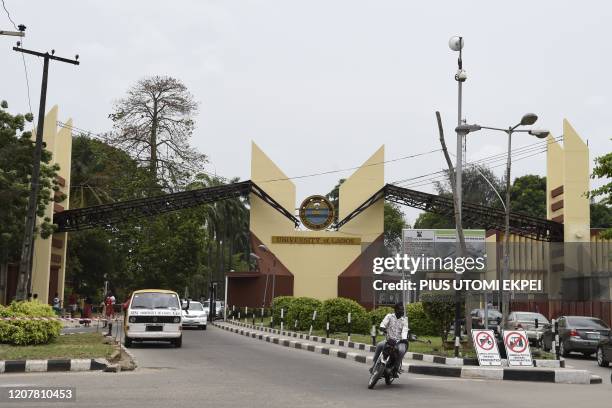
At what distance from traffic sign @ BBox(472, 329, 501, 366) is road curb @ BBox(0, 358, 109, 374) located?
8.23 meters

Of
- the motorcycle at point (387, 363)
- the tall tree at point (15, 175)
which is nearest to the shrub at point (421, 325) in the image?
the motorcycle at point (387, 363)

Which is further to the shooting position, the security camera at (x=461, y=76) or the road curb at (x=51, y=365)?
the security camera at (x=461, y=76)

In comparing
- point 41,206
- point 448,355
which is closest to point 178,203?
point 41,206

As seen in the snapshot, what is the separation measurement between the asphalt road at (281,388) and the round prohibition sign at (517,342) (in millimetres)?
2453

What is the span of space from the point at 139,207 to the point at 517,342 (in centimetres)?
3082

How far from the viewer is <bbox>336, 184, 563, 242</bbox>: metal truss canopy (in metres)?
42.5

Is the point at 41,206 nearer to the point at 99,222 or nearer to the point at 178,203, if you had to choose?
the point at 99,222

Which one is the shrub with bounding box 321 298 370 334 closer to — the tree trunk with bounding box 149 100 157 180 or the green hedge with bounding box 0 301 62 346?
the green hedge with bounding box 0 301 62 346

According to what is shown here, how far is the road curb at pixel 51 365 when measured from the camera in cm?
1445

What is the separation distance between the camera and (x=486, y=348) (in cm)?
1677

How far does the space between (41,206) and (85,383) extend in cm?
2443

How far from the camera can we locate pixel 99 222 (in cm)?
4284

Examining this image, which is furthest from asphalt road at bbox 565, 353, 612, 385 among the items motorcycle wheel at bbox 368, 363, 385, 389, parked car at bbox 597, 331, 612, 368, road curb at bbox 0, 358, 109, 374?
road curb at bbox 0, 358, 109, 374

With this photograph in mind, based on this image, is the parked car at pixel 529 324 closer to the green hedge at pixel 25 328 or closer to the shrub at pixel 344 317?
the shrub at pixel 344 317
